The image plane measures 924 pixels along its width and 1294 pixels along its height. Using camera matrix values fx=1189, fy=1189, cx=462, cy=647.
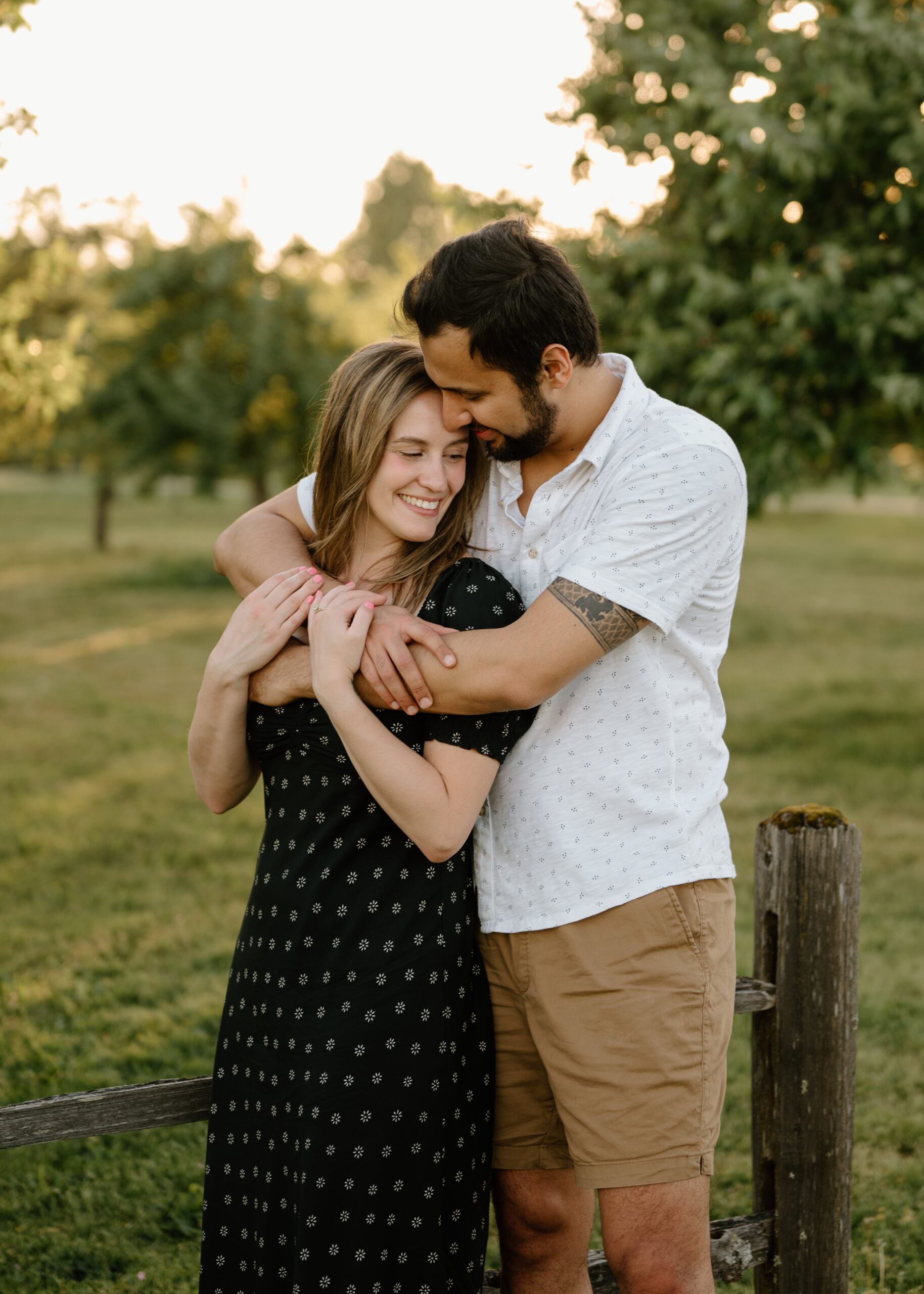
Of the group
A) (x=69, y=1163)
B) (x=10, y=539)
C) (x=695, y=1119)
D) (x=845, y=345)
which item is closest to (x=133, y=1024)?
(x=69, y=1163)

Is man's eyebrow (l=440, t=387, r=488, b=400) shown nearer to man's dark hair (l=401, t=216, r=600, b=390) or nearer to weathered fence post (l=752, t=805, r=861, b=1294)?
man's dark hair (l=401, t=216, r=600, b=390)

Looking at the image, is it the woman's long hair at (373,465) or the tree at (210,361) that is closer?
the woman's long hair at (373,465)

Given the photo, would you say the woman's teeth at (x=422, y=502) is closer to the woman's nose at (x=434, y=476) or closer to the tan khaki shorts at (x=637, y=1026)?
the woman's nose at (x=434, y=476)

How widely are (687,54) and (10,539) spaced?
26.1 metres

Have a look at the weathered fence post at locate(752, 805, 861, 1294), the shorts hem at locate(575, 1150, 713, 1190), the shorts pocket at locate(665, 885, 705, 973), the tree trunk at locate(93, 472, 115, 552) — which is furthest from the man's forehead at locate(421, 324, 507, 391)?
the tree trunk at locate(93, 472, 115, 552)

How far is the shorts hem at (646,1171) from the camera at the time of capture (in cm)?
221

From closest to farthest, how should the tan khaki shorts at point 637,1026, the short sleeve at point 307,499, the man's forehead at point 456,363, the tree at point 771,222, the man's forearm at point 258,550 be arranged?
the tan khaki shorts at point 637,1026
the man's forehead at point 456,363
the man's forearm at point 258,550
the short sleeve at point 307,499
the tree at point 771,222

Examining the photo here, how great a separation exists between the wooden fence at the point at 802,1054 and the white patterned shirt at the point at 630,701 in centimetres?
56

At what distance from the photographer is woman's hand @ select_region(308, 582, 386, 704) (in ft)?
7.12

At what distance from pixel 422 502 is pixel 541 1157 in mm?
1373

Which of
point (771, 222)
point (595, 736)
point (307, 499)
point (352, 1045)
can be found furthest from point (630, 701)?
point (771, 222)

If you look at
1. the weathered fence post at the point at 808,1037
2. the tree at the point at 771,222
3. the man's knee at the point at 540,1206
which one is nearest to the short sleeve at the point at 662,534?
the weathered fence post at the point at 808,1037

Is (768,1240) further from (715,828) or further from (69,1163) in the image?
(69,1163)

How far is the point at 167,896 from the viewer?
→ 6742 mm
